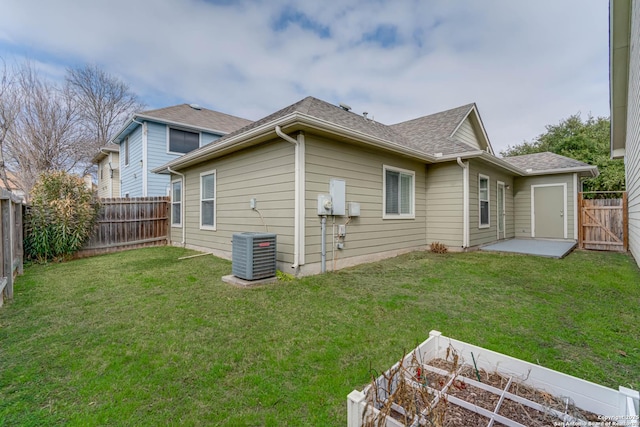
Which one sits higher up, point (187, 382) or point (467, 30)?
point (467, 30)

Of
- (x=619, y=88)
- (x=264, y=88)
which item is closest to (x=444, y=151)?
(x=619, y=88)

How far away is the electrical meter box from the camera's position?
5121mm

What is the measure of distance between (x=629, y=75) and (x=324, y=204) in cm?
733

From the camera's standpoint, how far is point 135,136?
12109mm

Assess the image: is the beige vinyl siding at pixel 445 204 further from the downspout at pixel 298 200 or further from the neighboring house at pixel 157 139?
the neighboring house at pixel 157 139

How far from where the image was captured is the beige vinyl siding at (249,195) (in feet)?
17.0

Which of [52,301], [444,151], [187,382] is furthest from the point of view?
[444,151]

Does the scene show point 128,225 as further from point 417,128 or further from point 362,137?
point 417,128

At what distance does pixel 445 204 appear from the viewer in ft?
25.1

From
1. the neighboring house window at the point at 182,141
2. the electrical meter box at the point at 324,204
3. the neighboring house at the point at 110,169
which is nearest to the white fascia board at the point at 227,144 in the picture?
the electrical meter box at the point at 324,204

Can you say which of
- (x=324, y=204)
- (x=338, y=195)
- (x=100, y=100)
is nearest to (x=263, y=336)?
(x=324, y=204)

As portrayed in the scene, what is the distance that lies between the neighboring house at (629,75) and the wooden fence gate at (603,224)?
85.6 inches

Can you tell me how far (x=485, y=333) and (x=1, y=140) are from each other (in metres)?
18.6

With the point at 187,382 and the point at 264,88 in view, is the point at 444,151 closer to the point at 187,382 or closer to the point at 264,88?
the point at 187,382
